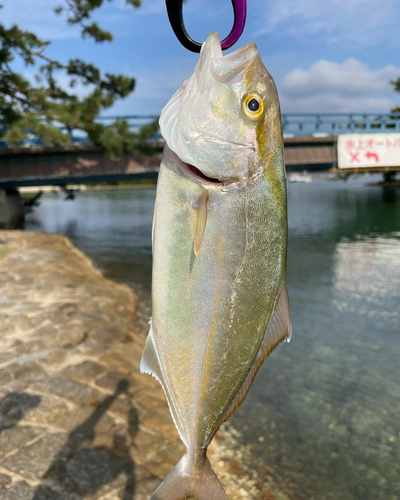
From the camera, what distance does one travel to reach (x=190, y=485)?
1730 mm

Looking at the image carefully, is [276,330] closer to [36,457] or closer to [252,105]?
[252,105]

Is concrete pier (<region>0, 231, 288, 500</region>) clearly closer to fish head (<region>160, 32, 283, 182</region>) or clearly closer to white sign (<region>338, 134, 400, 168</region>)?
fish head (<region>160, 32, 283, 182</region>)

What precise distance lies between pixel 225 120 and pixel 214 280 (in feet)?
2.18

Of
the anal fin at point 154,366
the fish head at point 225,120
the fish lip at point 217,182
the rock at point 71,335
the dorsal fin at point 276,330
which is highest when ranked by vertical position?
the fish head at point 225,120

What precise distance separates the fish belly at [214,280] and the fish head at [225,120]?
0.26 ft

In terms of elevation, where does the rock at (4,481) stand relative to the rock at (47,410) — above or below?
below

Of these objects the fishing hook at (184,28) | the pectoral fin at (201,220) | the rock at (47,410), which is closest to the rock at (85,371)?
the rock at (47,410)

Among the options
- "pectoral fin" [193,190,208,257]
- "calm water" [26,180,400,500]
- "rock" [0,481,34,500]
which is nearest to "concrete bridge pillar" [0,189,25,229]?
"calm water" [26,180,400,500]

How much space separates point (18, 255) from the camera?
41.8ft

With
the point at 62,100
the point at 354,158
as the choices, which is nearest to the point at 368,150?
the point at 354,158

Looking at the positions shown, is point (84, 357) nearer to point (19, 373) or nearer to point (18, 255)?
point (19, 373)

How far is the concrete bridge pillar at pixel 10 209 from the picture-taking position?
20.2 metres

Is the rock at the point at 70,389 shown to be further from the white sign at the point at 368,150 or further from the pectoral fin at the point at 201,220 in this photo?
the white sign at the point at 368,150

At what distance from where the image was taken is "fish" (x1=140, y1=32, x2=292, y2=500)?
160 cm
